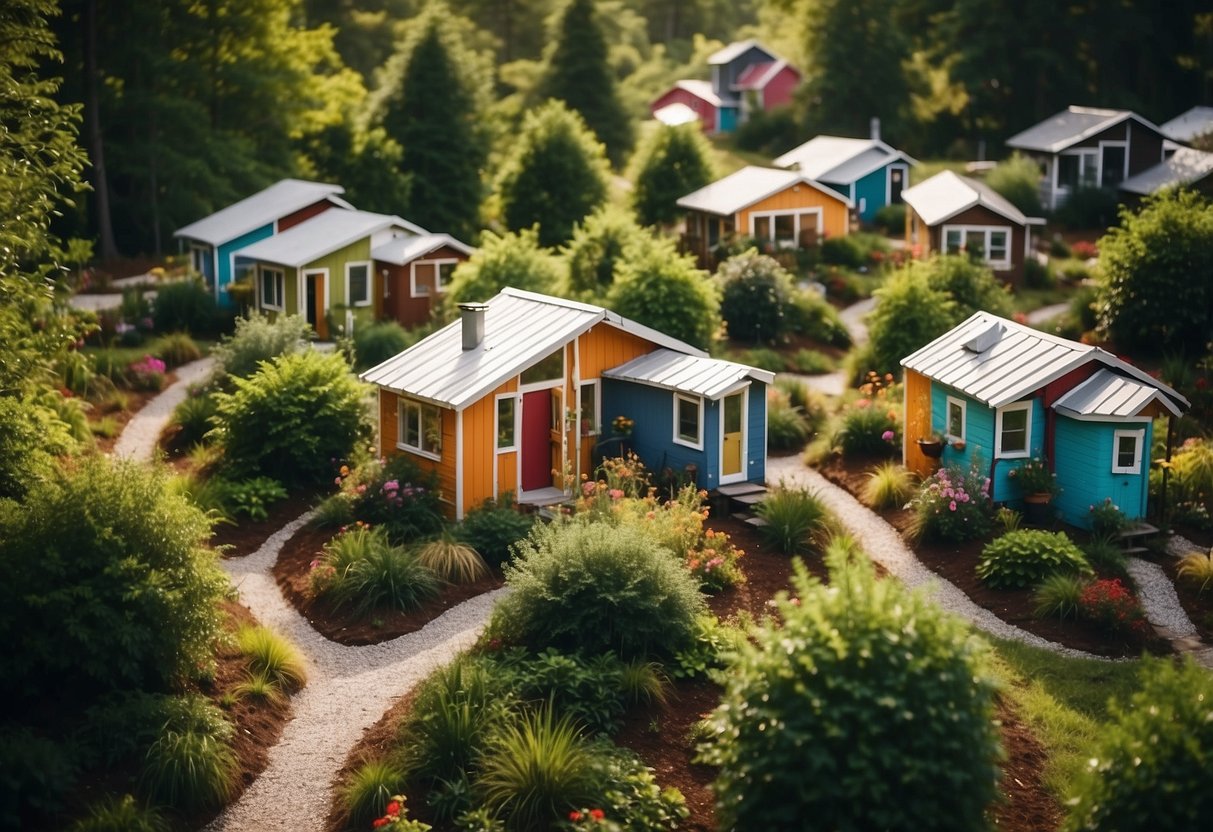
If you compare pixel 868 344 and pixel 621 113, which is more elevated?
pixel 621 113

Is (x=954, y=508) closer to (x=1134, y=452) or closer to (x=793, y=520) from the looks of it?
(x=793, y=520)

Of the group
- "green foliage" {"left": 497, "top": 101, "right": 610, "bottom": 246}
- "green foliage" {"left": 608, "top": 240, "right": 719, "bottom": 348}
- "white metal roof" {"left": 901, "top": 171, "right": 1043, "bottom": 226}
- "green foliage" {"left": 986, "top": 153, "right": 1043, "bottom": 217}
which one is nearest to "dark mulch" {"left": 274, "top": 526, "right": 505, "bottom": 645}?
"green foliage" {"left": 608, "top": 240, "right": 719, "bottom": 348}

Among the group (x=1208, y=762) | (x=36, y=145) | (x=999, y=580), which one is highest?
(x=36, y=145)

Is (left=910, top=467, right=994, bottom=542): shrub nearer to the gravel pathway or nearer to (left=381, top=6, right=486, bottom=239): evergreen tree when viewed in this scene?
the gravel pathway

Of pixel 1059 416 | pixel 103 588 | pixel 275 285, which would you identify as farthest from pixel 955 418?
pixel 275 285

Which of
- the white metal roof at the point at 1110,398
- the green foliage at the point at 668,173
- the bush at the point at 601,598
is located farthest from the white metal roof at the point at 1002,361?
the green foliage at the point at 668,173

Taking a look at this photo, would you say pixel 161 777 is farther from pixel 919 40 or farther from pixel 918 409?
pixel 919 40

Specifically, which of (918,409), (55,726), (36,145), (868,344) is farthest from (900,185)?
(55,726)

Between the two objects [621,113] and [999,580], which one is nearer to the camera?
[999,580]
